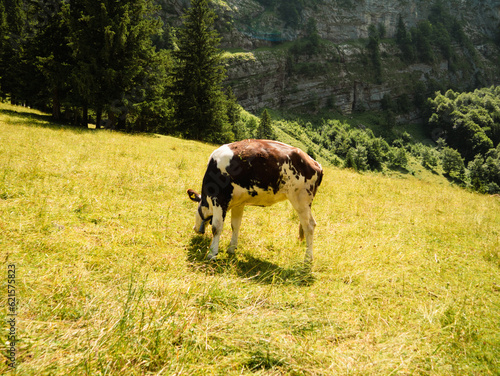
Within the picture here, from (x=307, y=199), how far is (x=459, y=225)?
6.40 metres

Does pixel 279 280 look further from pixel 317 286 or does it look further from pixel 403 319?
pixel 403 319

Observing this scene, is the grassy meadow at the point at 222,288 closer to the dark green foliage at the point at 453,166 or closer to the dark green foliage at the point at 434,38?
the dark green foliage at the point at 453,166

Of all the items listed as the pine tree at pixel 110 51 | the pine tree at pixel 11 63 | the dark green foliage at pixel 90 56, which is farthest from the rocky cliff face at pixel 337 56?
the pine tree at pixel 110 51

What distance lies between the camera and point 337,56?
132750 millimetres

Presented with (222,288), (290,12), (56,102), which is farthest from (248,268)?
(290,12)

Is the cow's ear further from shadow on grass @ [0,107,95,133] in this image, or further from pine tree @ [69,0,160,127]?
pine tree @ [69,0,160,127]

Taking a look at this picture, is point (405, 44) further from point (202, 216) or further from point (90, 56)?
point (202, 216)

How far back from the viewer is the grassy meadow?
86.1 inches

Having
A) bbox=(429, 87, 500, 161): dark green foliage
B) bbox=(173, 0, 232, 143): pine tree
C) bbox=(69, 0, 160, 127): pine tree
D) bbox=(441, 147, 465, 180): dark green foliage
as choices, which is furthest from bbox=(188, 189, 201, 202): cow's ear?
bbox=(429, 87, 500, 161): dark green foliage

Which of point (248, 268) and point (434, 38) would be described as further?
point (434, 38)

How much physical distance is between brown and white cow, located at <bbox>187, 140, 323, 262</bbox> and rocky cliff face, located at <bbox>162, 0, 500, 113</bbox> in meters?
108

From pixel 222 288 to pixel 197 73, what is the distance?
27488mm

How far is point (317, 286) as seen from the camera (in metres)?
4.12

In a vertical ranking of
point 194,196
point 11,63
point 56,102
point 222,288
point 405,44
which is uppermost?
point 405,44
